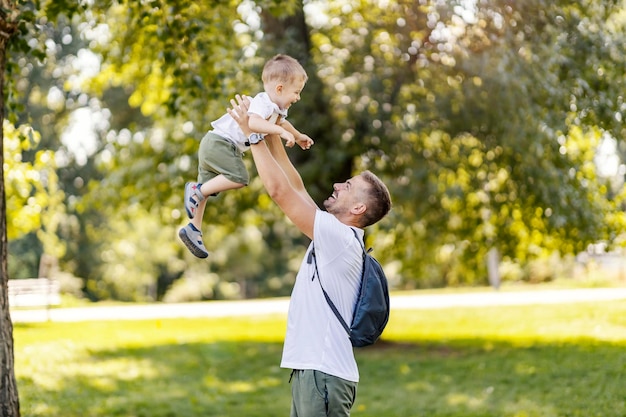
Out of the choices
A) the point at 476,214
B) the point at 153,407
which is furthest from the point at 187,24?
the point at 476,214

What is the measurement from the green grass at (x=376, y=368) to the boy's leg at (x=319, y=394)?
5085 mm

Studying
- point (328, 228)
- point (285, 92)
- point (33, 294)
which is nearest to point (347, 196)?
point (328, 228)

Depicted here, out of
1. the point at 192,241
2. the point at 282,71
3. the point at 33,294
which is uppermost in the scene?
the point at 282,71

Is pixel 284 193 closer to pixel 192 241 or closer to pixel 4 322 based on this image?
pixel 192 241

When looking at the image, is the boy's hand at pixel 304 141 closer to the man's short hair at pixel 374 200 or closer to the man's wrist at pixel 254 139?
the man's wrist at pixel 254 139

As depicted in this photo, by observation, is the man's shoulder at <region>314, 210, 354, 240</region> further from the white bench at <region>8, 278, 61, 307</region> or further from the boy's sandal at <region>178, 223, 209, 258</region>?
the white bench at <region>8, 278, 61, 307</region>

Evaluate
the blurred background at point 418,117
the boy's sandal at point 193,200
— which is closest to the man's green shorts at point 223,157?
the boy's sandal at point 193,200

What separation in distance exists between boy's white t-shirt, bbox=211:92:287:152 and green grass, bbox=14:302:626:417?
16.9 feet

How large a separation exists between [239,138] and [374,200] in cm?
73

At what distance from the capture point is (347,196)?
3428 mm

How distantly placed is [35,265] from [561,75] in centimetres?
2329

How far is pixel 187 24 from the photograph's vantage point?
7164mm

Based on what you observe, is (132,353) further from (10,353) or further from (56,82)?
(56,82)

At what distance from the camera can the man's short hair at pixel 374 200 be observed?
3387 millimetres
